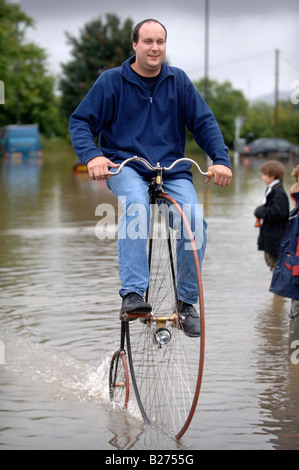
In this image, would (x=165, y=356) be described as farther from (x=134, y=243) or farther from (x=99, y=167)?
(x=99, y=167)

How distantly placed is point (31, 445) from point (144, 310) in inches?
34.5

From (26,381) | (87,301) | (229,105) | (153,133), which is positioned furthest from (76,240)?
(229,105)

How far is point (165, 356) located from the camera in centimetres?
569

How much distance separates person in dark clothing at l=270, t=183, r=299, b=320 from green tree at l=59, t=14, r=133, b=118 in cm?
6079

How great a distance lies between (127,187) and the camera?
4754 millimetres

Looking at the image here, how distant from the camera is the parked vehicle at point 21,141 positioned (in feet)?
179

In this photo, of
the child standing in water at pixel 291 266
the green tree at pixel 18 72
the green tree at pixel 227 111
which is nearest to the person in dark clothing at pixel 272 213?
the child standing in water at pixel 291 266

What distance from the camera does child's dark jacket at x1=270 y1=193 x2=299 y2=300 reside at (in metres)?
6.48

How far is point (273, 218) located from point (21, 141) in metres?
47.7

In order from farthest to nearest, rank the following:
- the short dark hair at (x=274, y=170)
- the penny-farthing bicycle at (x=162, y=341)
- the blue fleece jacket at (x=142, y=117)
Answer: the short dark hair at (x=274, y=170) < the blue fleece jacket at (x=142, y=117) < the penny-farthing bicycle at (x=162, y=341)

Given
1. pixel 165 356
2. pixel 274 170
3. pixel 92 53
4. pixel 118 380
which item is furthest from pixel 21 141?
pixel 118 380

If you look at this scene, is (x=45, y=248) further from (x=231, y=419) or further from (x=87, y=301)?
(x=231, y=419)

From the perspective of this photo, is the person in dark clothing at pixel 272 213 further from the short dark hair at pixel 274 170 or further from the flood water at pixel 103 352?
the flood water at pixel 103 352

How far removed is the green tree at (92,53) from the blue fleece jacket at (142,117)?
204 ft
